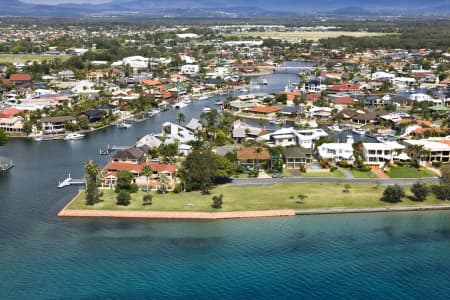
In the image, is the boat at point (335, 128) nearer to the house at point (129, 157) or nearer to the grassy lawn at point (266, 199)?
the grassy lawn at point (266, 199)

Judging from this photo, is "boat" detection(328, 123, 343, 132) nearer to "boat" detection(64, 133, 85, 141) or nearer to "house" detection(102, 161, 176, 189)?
"house" detection(102, 161, 176, 189)

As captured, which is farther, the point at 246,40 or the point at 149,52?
the point at 246,40

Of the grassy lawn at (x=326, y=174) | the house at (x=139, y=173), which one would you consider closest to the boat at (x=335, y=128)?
the grassy lawn at (x=326, y=174)

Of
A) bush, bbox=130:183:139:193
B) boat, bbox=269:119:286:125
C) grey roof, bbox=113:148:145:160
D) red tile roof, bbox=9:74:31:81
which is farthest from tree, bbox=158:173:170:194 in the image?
red tile roof, bbox=9:74:31:81

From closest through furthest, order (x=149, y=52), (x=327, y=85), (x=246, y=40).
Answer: (x=327, y=85)
(x=149, y=52)
(x=246, y=40)

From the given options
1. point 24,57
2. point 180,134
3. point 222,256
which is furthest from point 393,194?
point 24,57

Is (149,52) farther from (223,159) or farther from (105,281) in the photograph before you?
(105,281)

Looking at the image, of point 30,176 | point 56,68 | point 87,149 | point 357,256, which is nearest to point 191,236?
point 357,256

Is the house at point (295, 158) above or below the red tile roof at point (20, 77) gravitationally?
below
